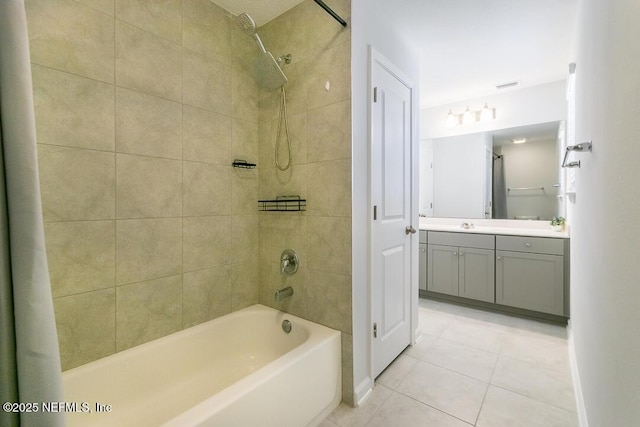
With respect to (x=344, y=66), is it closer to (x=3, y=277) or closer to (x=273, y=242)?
(x=273, y=242)

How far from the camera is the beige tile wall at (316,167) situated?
5.24ft

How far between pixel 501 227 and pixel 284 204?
277 cm

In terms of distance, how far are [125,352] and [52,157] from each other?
3.26 ft

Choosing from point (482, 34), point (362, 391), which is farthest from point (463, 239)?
point (362, 391)

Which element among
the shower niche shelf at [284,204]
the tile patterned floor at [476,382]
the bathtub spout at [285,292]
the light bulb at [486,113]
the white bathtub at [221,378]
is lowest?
the tile patterned floor at [476,382]

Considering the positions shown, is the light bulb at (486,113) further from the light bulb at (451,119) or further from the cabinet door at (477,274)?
the cabinet door at (477,274)

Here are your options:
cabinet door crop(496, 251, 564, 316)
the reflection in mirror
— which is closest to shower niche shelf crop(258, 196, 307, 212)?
cabinet door crop(496, 251, 564, 316)

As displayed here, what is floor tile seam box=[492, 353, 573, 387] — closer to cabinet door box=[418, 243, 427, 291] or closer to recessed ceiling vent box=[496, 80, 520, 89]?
cabinet door box=[418, 243, 427, 291]

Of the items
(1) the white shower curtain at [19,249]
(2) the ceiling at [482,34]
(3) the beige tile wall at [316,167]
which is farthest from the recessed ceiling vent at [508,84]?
(1) the white shower curtain at [19,249]

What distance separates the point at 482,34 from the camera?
2.11 metres

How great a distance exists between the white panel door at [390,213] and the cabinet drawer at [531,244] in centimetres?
123

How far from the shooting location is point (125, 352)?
141 centimetres

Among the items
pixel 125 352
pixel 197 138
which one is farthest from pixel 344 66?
pixel 125 352

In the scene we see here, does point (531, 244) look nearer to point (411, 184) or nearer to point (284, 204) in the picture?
point (411, 184)
